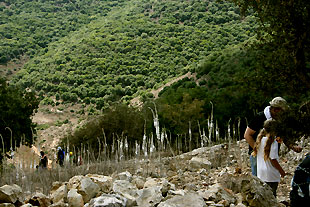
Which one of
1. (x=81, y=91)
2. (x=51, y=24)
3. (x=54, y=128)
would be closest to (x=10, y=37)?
(x=51, y=24)

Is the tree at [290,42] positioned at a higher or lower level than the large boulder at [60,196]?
higher

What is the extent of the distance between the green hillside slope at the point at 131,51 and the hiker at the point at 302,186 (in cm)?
4212

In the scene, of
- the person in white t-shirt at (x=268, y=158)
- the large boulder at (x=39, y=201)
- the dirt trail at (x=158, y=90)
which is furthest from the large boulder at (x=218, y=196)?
the dirt trail at (x=158, y=90)

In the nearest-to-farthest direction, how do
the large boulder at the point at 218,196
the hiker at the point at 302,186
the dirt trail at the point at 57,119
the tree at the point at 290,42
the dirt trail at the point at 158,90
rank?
1. the hiker at the point at 302,186
2. the tree at the point at 290,42
3. the large boulder at the point at 218,196
4. the dirt trail at the point at 158,90
5. the dirt trail at the point at 57,119

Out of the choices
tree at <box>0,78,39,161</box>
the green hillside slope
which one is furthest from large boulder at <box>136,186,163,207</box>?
the green hillside slope

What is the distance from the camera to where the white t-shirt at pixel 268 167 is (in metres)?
4.57

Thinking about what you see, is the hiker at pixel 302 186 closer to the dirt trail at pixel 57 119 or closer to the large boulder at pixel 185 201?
the large boulder at pixel 185 201

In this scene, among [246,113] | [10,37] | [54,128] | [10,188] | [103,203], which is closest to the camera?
[103,203]

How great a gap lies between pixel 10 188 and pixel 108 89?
4454 cm

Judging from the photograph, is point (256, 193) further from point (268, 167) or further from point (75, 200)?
point (75, 200)

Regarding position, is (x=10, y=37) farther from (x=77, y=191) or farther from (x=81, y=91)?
(x=77, y=191)

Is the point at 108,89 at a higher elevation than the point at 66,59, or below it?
below

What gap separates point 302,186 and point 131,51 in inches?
2256

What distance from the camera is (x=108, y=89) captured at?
49.5 meters
